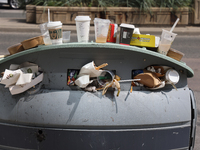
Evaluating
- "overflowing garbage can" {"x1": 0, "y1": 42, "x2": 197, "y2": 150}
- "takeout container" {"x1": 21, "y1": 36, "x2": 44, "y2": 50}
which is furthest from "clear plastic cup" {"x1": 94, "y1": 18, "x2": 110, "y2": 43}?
"takeout container" {"x1": 21, "y1": 36, "x2": 44, "y2": 50}

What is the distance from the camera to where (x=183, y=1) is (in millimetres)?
12078

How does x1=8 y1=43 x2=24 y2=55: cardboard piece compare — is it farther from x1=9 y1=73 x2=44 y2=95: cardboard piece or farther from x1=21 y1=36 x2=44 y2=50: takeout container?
x1=9 y1=73 x2=44 y2=95: cardboard piece

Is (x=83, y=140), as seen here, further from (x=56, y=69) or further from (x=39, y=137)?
(x=56, y=69)

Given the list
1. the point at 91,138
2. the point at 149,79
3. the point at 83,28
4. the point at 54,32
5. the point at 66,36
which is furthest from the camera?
the point at 66,36

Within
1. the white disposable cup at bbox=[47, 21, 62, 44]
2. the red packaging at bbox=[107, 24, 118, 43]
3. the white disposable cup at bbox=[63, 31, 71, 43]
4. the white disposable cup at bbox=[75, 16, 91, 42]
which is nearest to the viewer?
the white disposable cup at bbox=[47, 21, 62, 44]

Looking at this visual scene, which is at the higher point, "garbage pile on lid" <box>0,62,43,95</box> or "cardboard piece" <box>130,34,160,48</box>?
"cardboard piece" <box>130,34,160,48</box>

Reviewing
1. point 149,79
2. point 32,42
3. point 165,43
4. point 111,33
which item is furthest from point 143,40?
point 32,42

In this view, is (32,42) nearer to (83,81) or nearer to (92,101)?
(83,81)

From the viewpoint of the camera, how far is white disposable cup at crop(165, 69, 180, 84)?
2.26 m

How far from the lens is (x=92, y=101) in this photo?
2.14m

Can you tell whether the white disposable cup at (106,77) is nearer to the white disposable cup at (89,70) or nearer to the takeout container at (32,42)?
the white disposable cup at (89,70)

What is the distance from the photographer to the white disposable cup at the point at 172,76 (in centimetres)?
226

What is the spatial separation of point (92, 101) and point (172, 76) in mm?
699

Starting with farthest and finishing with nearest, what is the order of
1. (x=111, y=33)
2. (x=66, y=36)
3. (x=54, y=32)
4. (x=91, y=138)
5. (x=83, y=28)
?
1. (x=66, y=36)
2. (x=111, y=33)
3. (x=83, y=28)
4. (x=54, y=32)
5. (x=91, y=138)
